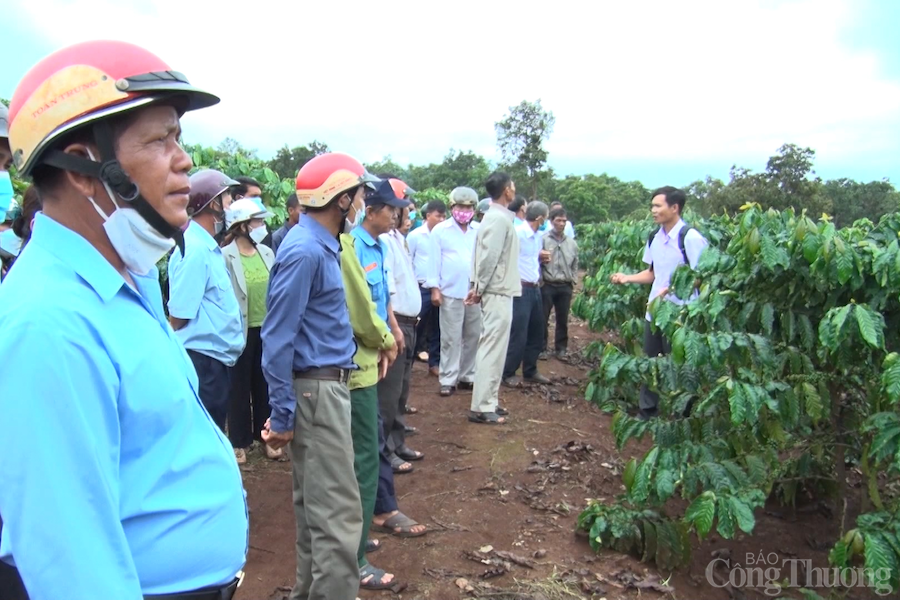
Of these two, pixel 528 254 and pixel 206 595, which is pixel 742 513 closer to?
pixel 206 595

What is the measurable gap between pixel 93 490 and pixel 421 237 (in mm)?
6788

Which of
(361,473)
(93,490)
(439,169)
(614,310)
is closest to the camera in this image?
(93,490)

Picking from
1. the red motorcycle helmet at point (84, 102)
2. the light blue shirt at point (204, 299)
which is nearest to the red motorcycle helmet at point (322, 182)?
the light blue shirt at point (204, 299)

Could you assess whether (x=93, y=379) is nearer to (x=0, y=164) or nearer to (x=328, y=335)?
(x=328, y=335)

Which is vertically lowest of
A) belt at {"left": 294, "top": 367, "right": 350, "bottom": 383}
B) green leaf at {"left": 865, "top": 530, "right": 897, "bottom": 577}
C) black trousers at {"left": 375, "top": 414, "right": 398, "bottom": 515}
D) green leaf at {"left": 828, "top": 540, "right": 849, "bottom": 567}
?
black trousers at {"left": 375, "top": 414, "right": 398, "bottom": 515}

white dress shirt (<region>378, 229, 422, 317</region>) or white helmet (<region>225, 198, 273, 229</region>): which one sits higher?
white helmet (<region>225, 198, 273, 229</region>)

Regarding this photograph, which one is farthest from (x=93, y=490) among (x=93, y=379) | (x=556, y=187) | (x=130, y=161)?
(x=556, y=187)

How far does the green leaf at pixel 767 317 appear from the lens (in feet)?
10.8

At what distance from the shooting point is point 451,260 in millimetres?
6867

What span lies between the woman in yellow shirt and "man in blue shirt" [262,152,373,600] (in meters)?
1.89

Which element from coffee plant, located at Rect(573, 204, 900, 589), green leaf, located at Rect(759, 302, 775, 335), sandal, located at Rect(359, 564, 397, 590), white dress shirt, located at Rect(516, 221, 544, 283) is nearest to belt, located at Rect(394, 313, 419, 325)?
coffee plant, located at Rect(573, 204, 900, 589)

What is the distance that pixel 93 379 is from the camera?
1.02 meters

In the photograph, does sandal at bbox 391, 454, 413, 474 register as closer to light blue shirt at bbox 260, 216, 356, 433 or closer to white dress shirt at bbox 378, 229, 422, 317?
white dress shirt at bbox 378, 229, 422, 317

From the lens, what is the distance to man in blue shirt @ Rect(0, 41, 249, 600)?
968 mm
